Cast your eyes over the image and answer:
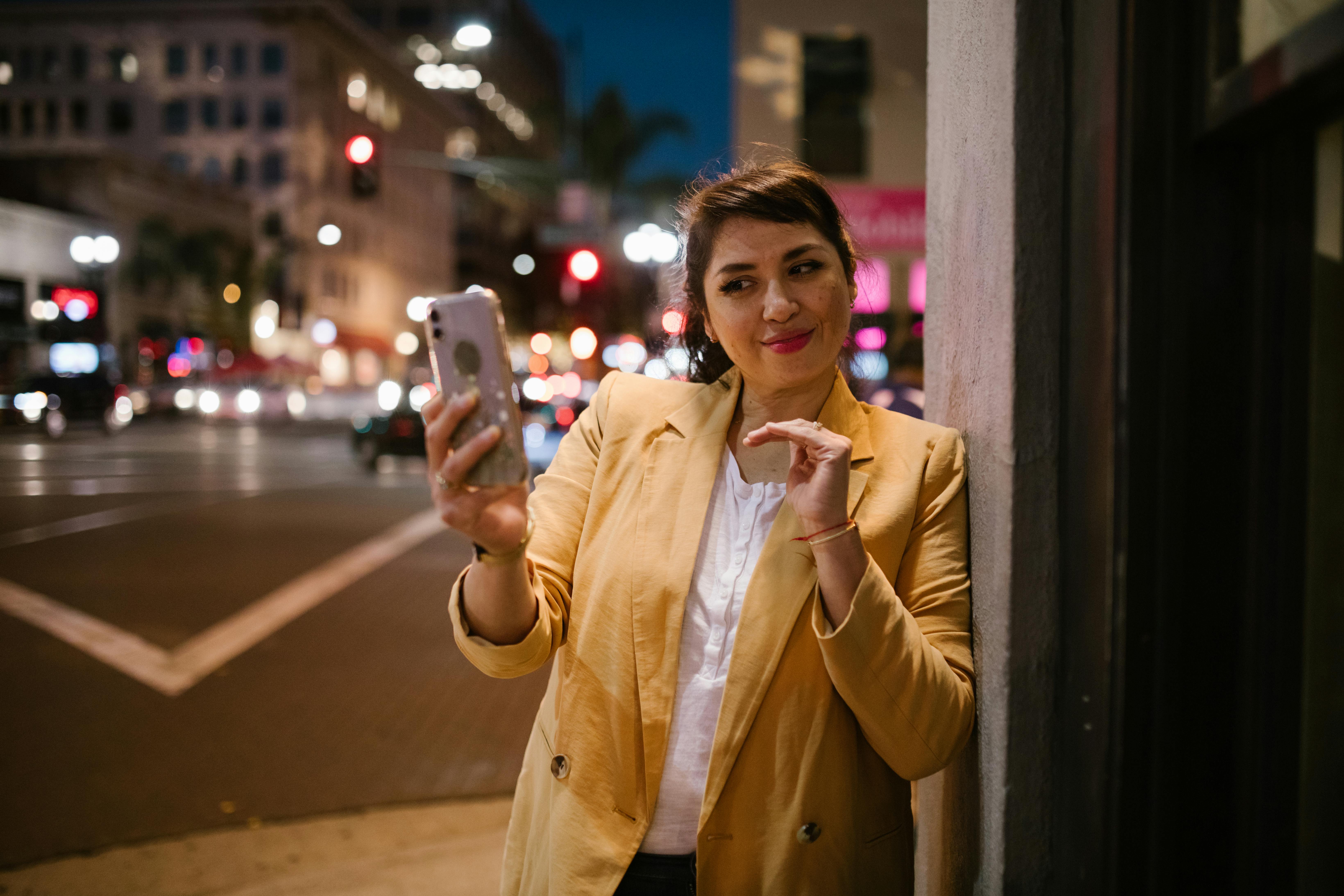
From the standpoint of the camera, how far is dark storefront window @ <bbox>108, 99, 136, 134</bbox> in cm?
868

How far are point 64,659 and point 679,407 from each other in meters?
5.86

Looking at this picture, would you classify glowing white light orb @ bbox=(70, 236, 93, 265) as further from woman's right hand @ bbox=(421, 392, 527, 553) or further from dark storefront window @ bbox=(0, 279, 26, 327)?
woman's right hand @ bbox=(421, 392, 527, 553)

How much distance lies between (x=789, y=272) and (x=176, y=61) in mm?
31173

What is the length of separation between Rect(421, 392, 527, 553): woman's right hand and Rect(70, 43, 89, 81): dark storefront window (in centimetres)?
628

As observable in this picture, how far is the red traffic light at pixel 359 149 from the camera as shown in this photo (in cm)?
1345

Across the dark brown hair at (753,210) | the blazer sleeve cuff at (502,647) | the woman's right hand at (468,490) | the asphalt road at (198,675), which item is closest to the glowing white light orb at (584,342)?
the asphalt road at (198,675)

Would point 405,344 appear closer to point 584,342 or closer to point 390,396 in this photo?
point 584,342

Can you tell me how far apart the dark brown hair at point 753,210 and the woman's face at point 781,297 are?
0.07 feet

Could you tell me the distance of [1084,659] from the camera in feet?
4.39

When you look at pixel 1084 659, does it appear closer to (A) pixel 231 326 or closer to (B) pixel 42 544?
(B) pixel 42 544

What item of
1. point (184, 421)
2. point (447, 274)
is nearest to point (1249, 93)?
point (184, 421)

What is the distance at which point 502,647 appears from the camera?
5.04ft

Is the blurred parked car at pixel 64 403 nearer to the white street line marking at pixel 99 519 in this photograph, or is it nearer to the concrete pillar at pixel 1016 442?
the white street line marking at pixel 99 519

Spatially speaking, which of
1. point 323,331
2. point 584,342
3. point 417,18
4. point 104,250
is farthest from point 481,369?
point 417,18
